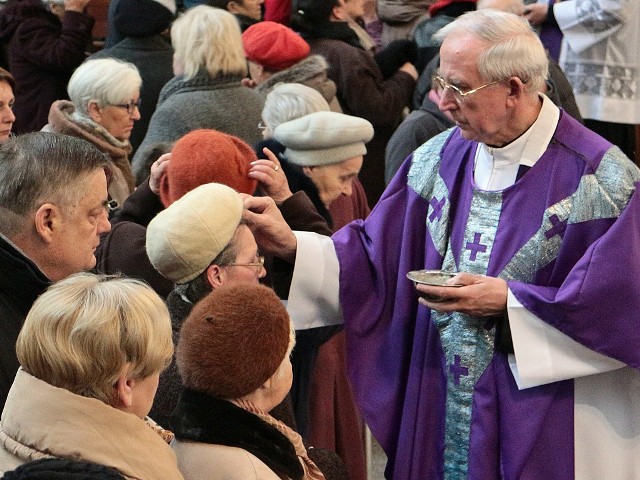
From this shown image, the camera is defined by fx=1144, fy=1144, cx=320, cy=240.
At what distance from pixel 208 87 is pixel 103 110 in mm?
567

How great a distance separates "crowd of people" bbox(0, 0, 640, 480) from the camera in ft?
7.85

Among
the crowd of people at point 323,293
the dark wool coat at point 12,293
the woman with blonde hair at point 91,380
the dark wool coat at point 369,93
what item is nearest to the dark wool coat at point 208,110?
the crowd of people at point 323,293

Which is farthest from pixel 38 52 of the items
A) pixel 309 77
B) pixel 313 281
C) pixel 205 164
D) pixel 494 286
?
pixel 494 286

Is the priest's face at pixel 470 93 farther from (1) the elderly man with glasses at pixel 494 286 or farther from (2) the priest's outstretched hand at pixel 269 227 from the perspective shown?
(2) the priest's outstretched hand at pixel 269 227

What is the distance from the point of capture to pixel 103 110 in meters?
5.16

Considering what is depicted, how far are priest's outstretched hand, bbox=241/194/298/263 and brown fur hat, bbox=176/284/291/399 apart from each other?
734mm

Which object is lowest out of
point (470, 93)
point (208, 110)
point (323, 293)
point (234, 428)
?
point (208, 110)

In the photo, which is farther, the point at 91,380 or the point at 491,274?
the point at 491,274

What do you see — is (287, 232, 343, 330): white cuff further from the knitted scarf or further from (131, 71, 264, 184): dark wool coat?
(131, 71, 264, 184): dark wool coat

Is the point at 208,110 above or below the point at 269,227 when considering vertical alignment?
below

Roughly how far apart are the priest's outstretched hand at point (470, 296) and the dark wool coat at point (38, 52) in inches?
150

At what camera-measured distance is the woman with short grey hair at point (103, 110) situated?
16.6 ft

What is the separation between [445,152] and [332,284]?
1.87 ft

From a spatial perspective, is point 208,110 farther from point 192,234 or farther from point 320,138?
point 192,234
